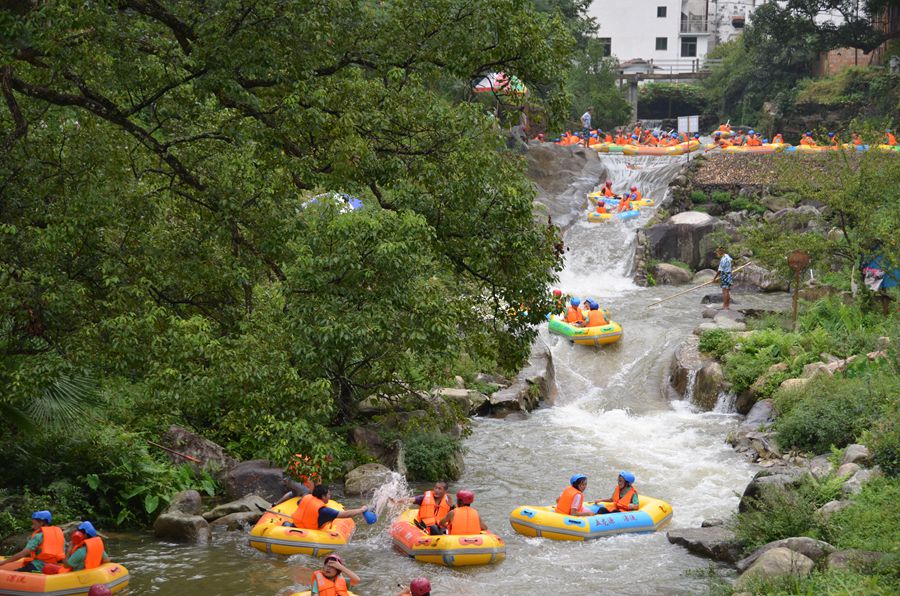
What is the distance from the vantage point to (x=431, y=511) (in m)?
13.6

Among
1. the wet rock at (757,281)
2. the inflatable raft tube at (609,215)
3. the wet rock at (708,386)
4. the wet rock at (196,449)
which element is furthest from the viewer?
the inflatable raft tube at (609,215)

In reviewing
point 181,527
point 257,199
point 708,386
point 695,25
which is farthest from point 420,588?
point 695,25

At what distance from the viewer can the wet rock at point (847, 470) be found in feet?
46.8

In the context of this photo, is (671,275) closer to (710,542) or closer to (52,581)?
(710,542)

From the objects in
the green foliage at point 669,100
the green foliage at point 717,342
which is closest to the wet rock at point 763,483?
the green foliage at point 717,342

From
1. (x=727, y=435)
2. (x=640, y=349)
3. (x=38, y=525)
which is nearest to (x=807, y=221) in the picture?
(x=640, y=349)

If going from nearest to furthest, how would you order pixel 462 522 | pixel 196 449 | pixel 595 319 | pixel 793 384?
pixel 462 522, pixel 196 449, pixel 793 384, pixel 595 319

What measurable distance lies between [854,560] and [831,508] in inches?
95.5

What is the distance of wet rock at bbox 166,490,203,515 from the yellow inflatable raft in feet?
3.69

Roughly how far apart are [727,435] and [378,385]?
7029 millimetres

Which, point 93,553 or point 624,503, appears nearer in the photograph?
point 93,553

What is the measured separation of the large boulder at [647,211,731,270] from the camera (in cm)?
3328

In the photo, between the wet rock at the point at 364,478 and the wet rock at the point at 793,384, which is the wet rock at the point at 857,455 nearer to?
the wet rock at the point at 793,384

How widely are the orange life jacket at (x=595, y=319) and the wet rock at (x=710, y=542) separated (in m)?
11.9
